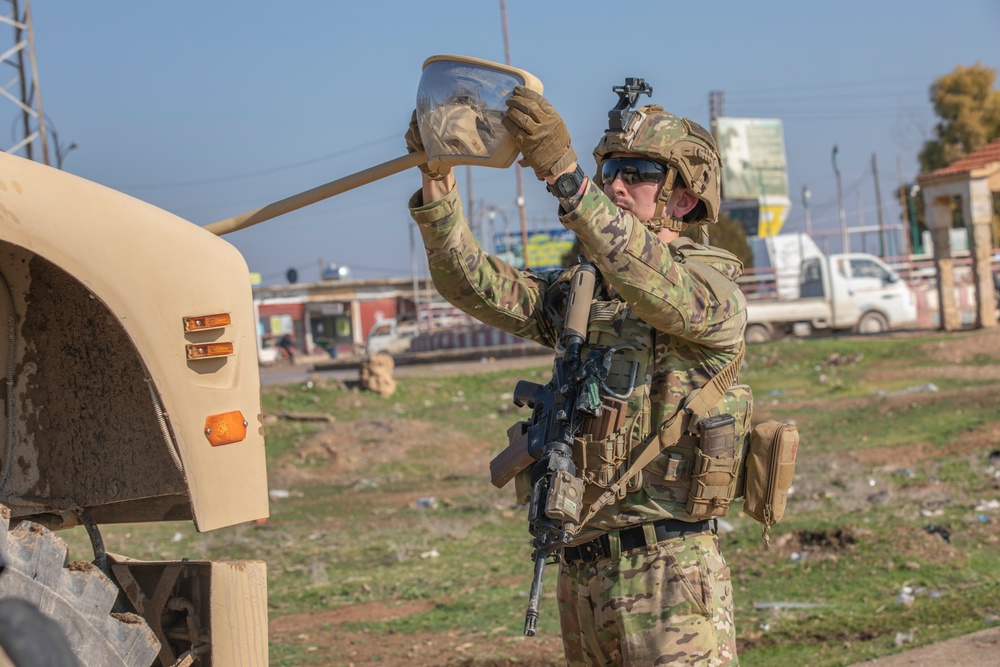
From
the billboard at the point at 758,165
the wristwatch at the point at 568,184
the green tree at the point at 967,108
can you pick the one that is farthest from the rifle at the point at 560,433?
the billboard at the point at 758,165

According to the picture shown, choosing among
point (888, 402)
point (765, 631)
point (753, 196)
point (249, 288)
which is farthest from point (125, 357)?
point (753, 196)

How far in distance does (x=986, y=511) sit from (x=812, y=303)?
58.8ft

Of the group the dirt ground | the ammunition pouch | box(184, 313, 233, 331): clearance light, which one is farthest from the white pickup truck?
box(184, 313, 233, 331): clearance light

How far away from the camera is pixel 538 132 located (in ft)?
8.86

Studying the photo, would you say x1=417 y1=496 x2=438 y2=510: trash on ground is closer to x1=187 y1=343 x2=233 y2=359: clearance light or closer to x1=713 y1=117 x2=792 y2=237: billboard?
x1=187 y1=343 x2=233 y2=359: clearance light

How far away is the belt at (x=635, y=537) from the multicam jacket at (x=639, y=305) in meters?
0.03

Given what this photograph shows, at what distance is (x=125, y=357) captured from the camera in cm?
282

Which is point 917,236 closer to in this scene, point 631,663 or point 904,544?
point 904,544

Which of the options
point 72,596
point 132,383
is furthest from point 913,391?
point 72,596

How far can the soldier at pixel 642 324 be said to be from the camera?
284 centimetres

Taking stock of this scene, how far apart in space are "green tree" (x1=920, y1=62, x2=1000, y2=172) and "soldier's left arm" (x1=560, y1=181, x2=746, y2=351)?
42.9m

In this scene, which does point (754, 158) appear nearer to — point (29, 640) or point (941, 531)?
point (941, 531)

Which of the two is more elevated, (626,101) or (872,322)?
(626,101)

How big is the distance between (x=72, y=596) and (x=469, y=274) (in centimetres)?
140
